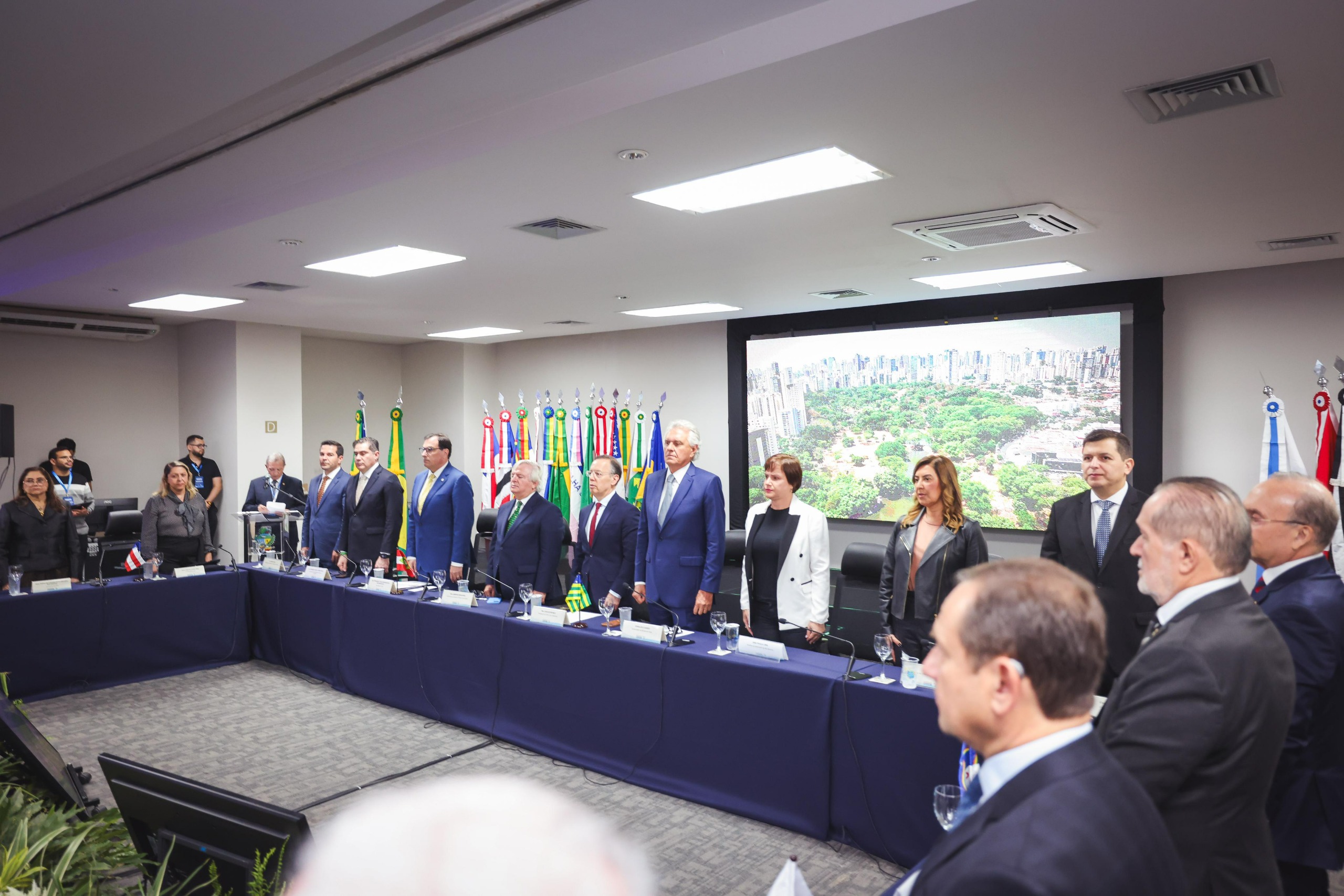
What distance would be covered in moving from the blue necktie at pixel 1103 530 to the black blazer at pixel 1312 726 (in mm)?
1487

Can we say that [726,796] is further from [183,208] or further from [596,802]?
[183,208]

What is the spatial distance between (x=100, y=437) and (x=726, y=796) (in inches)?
334

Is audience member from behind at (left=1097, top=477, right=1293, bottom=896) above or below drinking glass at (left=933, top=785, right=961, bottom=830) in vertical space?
above

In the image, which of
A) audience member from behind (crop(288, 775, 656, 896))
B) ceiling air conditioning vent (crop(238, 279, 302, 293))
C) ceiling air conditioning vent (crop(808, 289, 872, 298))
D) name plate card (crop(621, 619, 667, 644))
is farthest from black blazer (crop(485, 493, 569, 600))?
audience member from behind (crop(288, 775, 656, 896))

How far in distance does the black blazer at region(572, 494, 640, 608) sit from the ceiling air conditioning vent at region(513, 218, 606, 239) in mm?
1433

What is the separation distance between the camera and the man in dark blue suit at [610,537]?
14.9ft

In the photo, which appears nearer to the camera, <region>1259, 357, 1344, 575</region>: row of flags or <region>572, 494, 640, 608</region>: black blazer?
<region>572, 494, 640, 608</region>: black blazer

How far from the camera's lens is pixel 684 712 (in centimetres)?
328

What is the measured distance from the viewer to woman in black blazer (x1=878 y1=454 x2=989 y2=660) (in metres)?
3.47

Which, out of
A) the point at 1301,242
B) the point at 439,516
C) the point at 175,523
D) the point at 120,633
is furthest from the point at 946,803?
the point at 175,523

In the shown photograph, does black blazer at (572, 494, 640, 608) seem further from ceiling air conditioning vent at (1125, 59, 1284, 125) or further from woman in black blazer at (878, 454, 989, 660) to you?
ceiling air conditioning vent at (1125, 59, 1284, 125)

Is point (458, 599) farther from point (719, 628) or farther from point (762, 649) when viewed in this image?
point (762, 649)

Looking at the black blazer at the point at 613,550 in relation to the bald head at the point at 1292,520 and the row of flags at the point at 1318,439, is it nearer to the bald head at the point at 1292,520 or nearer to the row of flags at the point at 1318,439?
the bald head at the point at 1292,520

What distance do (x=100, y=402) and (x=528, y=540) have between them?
264 inches
